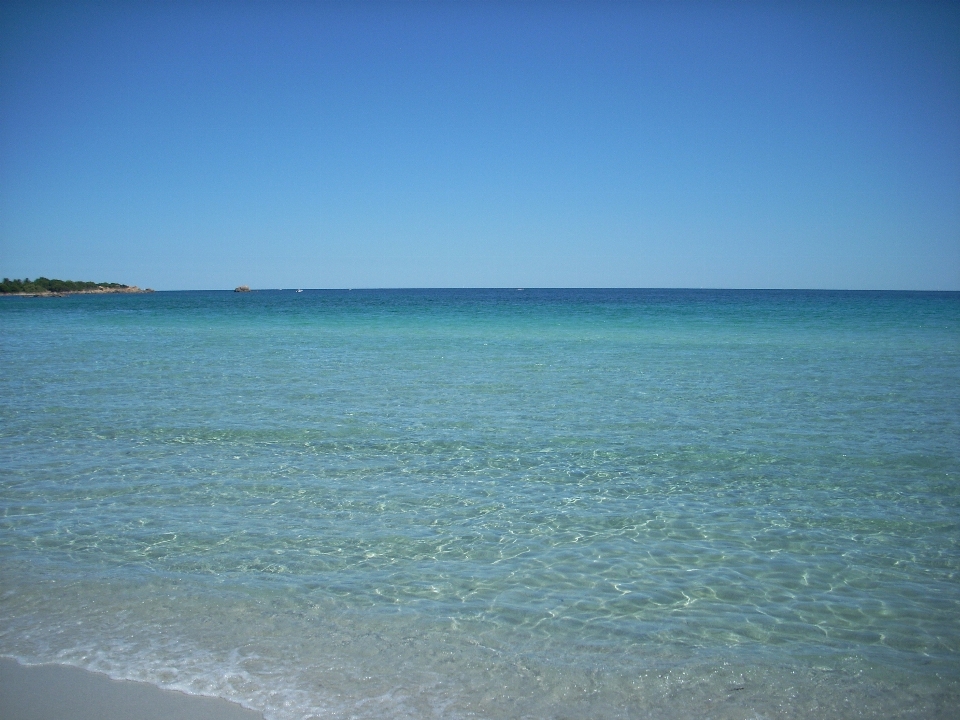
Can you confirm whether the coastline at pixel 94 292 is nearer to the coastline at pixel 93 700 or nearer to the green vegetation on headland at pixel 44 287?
the green vegetation on headland at pixel 44 287

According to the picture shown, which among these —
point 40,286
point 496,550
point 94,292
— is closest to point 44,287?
point 40,286

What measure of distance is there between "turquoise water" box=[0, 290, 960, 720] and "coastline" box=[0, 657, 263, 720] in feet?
0.41

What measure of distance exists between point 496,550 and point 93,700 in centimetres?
309

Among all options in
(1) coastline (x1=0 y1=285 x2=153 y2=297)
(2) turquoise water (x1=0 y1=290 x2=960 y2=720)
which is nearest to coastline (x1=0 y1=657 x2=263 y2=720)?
(2) turquoise water (x1=0 y1=290 x2=960 y2=720)

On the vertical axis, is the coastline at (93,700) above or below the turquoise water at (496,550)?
below

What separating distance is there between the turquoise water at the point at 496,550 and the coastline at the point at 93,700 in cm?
13

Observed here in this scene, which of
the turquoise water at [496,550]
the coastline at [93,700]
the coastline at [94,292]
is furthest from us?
the coastline at [94,292]

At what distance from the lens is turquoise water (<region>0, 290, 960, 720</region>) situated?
414 cm

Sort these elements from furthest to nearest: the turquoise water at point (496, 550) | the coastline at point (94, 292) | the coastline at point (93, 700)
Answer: the coastline at point (94, 292), the turquoise water at point (496, 550), the coastline at point (93, 700)

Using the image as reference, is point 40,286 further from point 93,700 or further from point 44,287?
point 93,700

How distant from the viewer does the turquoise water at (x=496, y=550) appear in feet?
13.6

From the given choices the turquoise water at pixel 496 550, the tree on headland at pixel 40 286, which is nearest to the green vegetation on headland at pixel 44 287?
the tree on headland at pixel 40 286

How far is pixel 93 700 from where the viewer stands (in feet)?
12.8

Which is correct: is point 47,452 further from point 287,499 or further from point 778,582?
point 778,582
